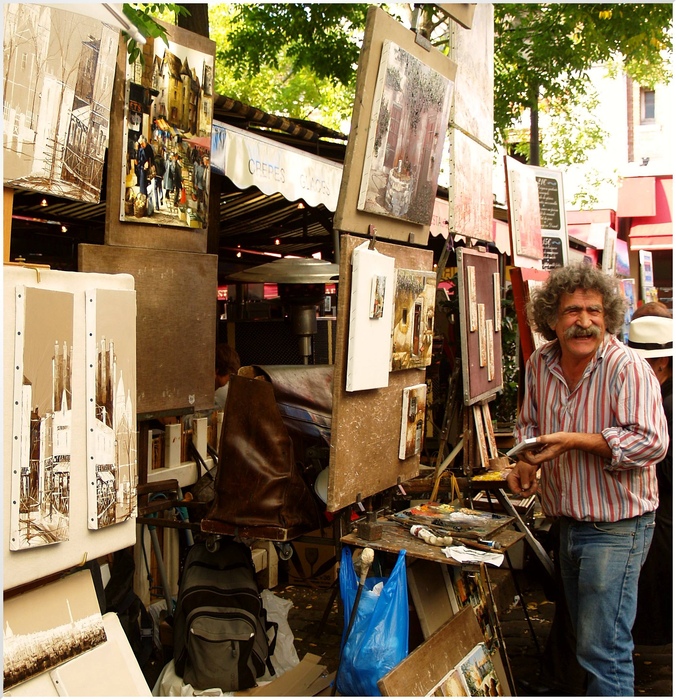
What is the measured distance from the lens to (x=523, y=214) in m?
5.04

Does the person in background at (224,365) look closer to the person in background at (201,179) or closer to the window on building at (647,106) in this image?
the person in background at (201,179)

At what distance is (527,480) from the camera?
123 inches

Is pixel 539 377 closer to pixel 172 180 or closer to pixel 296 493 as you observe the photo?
pixel 296 493

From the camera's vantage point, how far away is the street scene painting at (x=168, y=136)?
8.91 ft

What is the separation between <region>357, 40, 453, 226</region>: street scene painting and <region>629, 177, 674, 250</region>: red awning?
13.7 m

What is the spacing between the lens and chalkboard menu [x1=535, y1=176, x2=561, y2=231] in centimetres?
558

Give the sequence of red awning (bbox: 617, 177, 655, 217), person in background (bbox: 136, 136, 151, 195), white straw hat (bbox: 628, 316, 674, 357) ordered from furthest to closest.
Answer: red awning (bbox: 617, 177, 655, 217) < white straw hat (bbox: 628, 316, 674, 357) < person in background (bbox: 136, 136, 151, 195)

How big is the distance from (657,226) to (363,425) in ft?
50.0

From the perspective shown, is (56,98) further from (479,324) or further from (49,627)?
(479,324)

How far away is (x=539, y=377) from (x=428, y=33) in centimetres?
178

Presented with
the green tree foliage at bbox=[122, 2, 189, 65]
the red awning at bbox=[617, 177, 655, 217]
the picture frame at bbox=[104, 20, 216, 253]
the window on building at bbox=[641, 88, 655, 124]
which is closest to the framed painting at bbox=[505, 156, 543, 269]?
the picture frame at bbox=[104, 20, 216, 253]

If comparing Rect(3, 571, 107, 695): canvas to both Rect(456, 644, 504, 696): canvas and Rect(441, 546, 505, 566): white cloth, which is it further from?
Rect(456, 644, 504, 696): canvas

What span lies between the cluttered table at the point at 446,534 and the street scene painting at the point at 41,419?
1291 mm

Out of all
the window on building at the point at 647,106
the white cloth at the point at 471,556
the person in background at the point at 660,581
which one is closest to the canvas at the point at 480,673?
the white cloth at the point at 471,556
